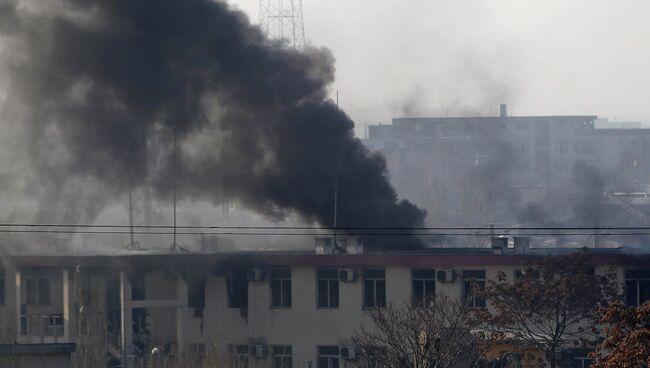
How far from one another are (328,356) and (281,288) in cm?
212

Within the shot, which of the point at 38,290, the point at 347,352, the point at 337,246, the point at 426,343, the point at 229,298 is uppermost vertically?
the point at 337,246

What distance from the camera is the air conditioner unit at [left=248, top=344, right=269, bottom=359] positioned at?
30797 millimetres

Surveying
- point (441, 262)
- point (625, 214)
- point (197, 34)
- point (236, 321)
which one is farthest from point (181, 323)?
point (625, 214)

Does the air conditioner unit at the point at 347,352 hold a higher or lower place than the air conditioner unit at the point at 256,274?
lower

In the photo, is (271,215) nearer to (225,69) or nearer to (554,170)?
(225,69)

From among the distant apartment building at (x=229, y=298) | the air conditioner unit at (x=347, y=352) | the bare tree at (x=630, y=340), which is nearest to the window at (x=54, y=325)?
the distant apartment building at (x=229, y=298)

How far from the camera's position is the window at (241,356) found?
96.5ft

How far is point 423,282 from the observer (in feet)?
98.8

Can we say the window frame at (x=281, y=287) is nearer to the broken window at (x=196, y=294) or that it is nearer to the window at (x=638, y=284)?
the broken window at (x=196, y=294)

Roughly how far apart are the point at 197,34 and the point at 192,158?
13.4ft

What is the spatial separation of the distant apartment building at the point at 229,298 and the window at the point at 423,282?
25mm

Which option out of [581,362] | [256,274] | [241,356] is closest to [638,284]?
[581,362]

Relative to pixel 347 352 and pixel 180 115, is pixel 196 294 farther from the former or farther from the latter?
pixel 180 115

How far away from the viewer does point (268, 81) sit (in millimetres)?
40188
